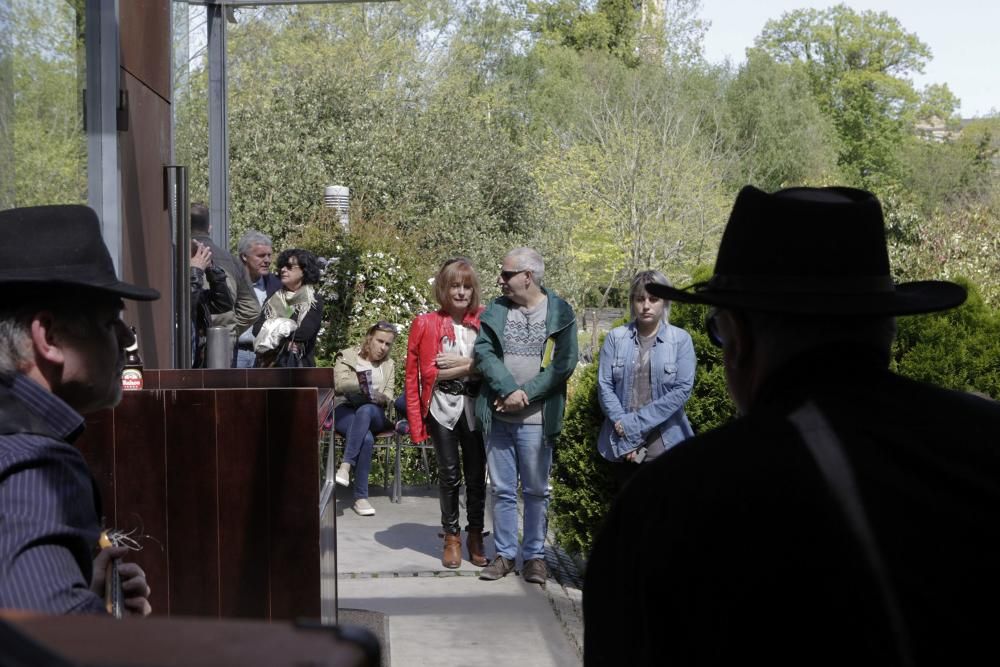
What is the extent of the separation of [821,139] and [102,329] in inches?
1990

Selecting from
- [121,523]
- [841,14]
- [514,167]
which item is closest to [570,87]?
[514,167]

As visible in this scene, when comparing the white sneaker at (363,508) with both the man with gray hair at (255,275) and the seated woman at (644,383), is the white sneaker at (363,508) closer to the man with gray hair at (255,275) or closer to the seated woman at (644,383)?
the man with gray hair at (255,275)

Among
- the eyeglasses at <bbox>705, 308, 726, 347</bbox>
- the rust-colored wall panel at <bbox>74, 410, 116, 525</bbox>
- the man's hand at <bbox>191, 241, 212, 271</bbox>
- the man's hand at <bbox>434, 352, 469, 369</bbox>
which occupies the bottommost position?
the man's hand at <bbox>434, 352, 469, 369</bbox>

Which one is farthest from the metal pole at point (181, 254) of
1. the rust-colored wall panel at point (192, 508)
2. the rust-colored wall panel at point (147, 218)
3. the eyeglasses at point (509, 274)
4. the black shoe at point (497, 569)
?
the rust-colored wall panel at point (192, 508)

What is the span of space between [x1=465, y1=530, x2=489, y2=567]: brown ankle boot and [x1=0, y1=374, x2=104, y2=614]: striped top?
18.3ft

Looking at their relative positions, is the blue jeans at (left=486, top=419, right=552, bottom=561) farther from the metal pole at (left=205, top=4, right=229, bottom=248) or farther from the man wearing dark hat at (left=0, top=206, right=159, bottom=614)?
the man wearing dark hat at (left=0, top=206, right=159, bottom=614)

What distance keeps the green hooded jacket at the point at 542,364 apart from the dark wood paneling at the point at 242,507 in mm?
3244

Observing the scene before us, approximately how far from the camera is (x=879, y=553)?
1585 millimetres

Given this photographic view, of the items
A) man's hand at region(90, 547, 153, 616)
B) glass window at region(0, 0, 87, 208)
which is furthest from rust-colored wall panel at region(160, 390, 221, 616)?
man's hand at region(90, 547, 153, 616)

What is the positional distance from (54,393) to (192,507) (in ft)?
5.48

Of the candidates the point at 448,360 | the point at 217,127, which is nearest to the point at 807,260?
the point at 448,360

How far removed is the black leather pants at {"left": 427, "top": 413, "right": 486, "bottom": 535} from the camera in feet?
24.2

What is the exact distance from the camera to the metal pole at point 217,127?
1065 centimetres

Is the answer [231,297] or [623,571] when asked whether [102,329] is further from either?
[231,297]
